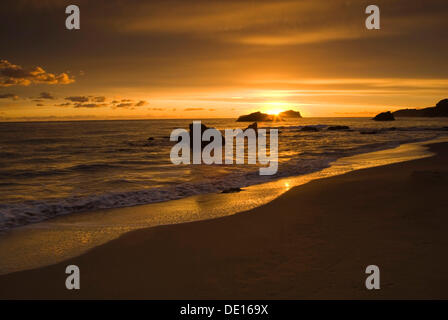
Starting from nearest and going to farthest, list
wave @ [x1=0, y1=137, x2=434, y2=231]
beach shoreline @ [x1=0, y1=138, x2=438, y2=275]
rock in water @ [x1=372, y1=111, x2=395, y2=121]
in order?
beach shoreline @ [x1=0, y1=138, x2=438, y2=275], wave @ [x1=0, y1=137, x2=434, y2=231], rock in water @ [x1=372, y1=111, x2=395, y2=121]

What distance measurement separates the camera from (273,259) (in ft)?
17.9

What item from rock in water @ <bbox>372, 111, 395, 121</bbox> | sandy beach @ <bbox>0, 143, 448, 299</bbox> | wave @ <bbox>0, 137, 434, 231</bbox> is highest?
rock in water @ <bbox>372, 111, 395, 121</bbox>

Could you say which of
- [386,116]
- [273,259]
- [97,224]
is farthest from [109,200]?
[386,116]

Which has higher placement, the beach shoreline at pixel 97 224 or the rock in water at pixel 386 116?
the rock in water at pixel 386 116

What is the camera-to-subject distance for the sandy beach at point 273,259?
14.8 feet

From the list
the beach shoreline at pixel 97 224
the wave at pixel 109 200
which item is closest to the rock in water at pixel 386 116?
the wave at pixel 109 200

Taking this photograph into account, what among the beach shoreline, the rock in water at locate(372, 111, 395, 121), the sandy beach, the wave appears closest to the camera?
the sandy beach

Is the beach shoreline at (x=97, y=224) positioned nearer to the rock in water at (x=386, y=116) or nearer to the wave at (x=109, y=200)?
the wave at (x=109, y=200)

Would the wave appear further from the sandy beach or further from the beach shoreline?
the sandy beach

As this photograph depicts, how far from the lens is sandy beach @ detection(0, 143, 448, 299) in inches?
178

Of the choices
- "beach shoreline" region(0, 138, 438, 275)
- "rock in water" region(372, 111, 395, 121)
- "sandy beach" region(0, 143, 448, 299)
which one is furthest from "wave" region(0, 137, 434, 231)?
"rock in water" region(372, 111, 395, 121)

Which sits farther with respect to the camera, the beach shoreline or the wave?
the wave
